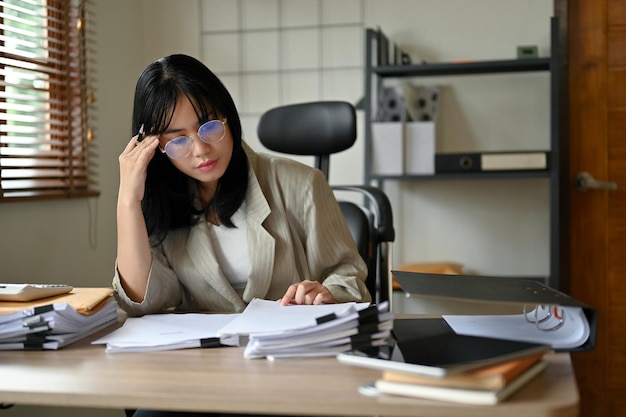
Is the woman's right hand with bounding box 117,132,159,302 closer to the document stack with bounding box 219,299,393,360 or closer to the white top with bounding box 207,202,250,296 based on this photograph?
the white top with bounding box 207,202,250,296

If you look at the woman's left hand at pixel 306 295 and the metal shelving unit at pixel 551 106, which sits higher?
the metal shelving unit at pixel 551 106

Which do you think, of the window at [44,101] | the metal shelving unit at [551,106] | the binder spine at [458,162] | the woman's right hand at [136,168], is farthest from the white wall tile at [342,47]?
the woman's right hand at [136,168]

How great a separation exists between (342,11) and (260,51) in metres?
0.39

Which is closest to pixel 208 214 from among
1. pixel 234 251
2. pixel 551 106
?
pixel 234 251

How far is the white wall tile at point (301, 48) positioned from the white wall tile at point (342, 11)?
75 mm

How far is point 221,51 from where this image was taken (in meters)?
3.23

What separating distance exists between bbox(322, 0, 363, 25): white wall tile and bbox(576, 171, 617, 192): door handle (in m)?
1.09

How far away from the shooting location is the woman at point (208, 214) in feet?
4.85

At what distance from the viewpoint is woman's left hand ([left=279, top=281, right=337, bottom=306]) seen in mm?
1287

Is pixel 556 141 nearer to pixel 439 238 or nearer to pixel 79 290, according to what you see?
pixel 439 238

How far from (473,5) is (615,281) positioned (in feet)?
4.03

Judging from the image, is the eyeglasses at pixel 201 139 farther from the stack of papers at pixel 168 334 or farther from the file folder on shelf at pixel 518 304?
the file folder on shelf at pixel 518 304

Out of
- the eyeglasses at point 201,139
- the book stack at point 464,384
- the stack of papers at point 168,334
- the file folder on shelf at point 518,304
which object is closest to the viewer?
the book stack at point 464,384

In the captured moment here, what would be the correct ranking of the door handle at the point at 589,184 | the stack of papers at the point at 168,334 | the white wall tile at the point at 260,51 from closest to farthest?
the stack of papers at the point at 168,334 < the door handle at the point at 589,184 < the white wall tile at the point at 260,51
